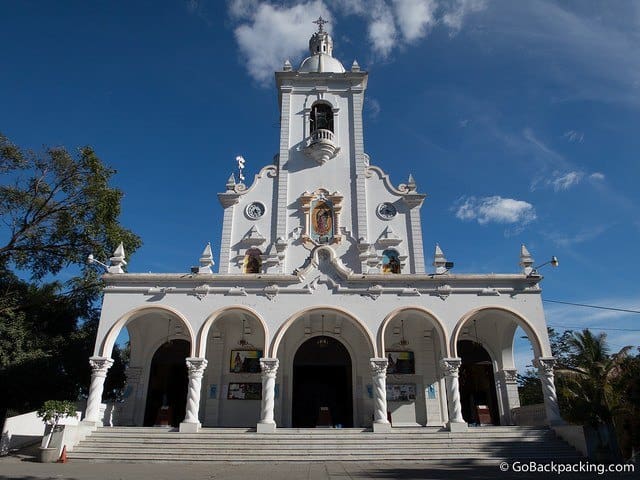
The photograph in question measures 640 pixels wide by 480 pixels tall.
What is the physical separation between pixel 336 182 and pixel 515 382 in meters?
11.7

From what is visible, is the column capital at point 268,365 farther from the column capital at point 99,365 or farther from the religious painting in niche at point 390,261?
the religious painting in niche at point 390,261

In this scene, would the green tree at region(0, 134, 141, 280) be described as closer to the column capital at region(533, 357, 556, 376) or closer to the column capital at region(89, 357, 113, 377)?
the column capital at region(89, 357, 113, 377)

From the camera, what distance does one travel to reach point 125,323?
53.2 feet

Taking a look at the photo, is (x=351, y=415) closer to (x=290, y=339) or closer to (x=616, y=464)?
(x=290, y=339)

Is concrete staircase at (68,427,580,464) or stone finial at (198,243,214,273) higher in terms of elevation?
stone finial at (198,243,214,273)

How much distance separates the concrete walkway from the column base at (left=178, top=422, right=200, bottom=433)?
6.59ft

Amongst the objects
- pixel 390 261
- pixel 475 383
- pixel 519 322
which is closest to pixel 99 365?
pixel 390 261

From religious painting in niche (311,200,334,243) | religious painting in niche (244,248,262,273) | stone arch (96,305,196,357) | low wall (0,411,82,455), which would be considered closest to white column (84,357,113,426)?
stone arch (96,305,196,357)

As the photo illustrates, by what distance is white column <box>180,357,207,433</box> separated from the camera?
14.4 m

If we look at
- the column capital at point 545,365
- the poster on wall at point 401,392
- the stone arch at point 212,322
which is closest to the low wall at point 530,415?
the column capital at point 545,365

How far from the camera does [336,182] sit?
2156 cm

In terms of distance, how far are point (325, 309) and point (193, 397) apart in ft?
17.8

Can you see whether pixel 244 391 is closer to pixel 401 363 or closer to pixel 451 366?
pixel 401 363

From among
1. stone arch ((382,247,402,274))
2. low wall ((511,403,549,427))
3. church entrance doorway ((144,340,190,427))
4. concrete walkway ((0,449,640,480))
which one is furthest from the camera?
stone arch ((382,247,402,274))
